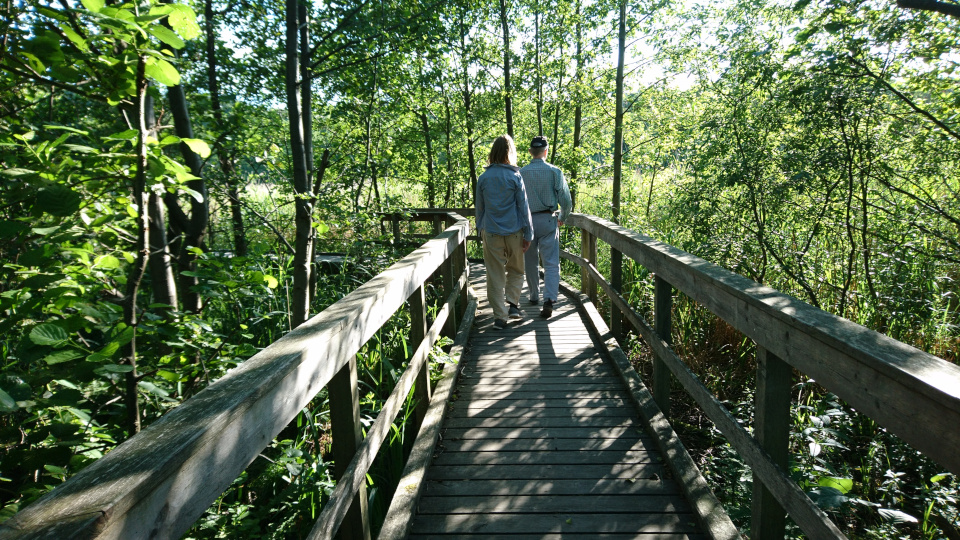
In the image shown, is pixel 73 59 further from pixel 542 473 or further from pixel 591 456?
pixel 591 456

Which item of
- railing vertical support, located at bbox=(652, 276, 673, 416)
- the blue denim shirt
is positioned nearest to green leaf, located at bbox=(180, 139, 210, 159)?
railing vertical support, located at bbox=(652, 276, 673, 416)

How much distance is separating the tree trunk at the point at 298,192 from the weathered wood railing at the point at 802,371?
2.85 m

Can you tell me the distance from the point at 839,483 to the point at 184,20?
3358 mm

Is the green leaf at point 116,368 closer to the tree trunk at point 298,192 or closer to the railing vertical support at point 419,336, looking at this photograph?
the railing vertical support at point 419,336

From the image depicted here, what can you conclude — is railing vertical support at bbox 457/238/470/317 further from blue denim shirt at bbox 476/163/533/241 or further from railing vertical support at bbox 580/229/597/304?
railing vertical support at bbox 580/229/597/304

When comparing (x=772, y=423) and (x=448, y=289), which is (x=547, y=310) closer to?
(x=448, y=289)

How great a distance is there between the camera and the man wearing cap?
5.85 meters

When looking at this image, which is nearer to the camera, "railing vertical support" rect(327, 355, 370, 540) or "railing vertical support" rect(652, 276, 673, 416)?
"railing vertical support" rect(327, 355, 370, 540)

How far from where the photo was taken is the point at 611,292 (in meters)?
4.72

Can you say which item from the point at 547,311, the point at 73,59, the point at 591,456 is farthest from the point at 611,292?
the point at 73,59

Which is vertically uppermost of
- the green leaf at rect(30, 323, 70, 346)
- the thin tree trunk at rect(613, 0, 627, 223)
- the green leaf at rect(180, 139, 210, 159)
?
the thin tree trunk at rect(613, 0, 627, 223)

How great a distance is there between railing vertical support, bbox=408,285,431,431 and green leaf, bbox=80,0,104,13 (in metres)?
2.10

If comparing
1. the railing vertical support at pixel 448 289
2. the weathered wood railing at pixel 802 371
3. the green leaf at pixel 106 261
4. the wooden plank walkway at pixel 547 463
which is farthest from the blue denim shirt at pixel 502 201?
the green leaf at pixel 106 261

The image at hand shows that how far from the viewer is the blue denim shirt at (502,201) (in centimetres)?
526
